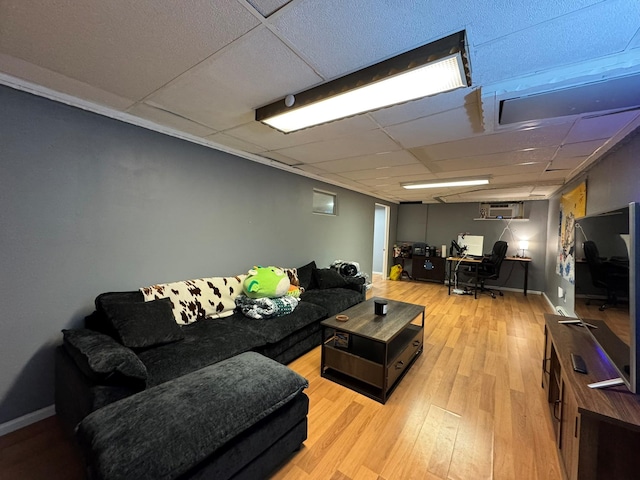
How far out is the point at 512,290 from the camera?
20.2ft

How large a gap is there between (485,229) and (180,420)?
24.1 feet

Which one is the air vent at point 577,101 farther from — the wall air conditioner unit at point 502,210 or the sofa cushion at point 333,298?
the wall air conditioner unit at point 502,210

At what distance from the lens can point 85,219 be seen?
2008 millimetres

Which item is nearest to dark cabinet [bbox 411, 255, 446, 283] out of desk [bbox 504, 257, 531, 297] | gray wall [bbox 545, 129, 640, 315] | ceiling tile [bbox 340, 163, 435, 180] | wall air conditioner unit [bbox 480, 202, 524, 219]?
desk [bbox 504, 257, 531, 297]

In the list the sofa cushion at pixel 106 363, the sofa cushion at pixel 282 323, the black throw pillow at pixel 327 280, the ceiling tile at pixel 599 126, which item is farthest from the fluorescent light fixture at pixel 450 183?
the sofa cushion at pixel 106 363

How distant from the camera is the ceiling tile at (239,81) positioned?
1.31 metres

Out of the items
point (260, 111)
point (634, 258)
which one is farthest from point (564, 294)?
point (260, 111)

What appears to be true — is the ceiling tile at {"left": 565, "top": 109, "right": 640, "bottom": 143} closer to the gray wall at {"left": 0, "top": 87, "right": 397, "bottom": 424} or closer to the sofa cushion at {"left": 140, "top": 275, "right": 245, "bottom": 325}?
the gray wall at {"left": 0, "top": 87, "right": 397, "bottom": 424}

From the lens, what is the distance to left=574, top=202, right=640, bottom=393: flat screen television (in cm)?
117

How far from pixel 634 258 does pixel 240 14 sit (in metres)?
2.07

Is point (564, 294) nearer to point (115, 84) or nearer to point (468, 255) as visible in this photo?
point (468, 255)

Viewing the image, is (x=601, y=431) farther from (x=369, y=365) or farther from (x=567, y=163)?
(x=567, y=163)

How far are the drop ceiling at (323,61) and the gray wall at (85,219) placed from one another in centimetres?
24

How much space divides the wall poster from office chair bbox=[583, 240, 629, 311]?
151cm
